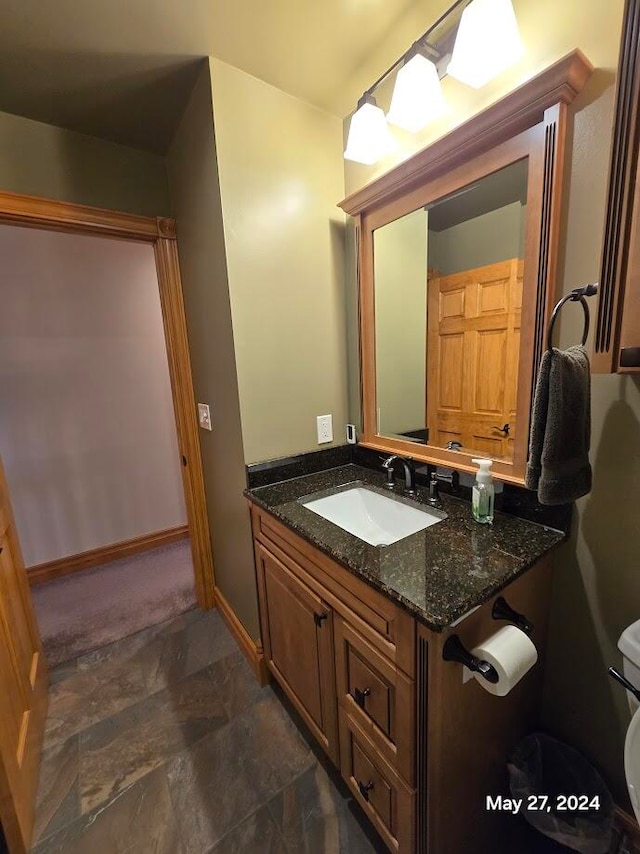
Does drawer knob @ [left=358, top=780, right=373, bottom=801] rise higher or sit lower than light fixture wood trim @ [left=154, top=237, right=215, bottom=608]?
lower

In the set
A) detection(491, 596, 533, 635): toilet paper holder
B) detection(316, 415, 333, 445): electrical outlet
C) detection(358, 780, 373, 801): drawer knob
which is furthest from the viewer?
detection(316, 415, 333, 445): electrical outlet

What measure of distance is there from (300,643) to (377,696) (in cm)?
40

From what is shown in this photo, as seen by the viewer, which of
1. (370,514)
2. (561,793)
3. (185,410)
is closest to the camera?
(561,793)

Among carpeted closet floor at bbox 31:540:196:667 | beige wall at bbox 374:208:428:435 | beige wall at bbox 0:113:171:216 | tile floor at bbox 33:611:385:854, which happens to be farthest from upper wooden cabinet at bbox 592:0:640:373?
carpeted closet floor at bbox 31:540:196:667

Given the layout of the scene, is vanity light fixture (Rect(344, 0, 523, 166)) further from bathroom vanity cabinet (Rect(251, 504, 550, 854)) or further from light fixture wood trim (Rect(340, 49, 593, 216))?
bathroom vanity cabinet (Rect(251, 504, 550, 854))

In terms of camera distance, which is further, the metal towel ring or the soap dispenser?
the soap dispenser

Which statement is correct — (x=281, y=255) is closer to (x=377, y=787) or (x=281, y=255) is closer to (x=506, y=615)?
(x=506, y=615)

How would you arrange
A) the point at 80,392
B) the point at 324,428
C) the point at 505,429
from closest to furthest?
the point at 505,429 < the point at 324,428 < the point at 80,392

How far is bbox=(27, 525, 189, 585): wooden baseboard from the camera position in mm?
2477

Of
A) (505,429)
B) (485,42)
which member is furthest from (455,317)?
(485,42)

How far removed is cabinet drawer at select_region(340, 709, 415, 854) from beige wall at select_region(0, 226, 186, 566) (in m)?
2.30

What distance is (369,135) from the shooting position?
4.25 feet

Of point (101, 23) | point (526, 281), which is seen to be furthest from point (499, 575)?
point (101, 23)

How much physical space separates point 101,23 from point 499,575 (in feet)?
6.30
